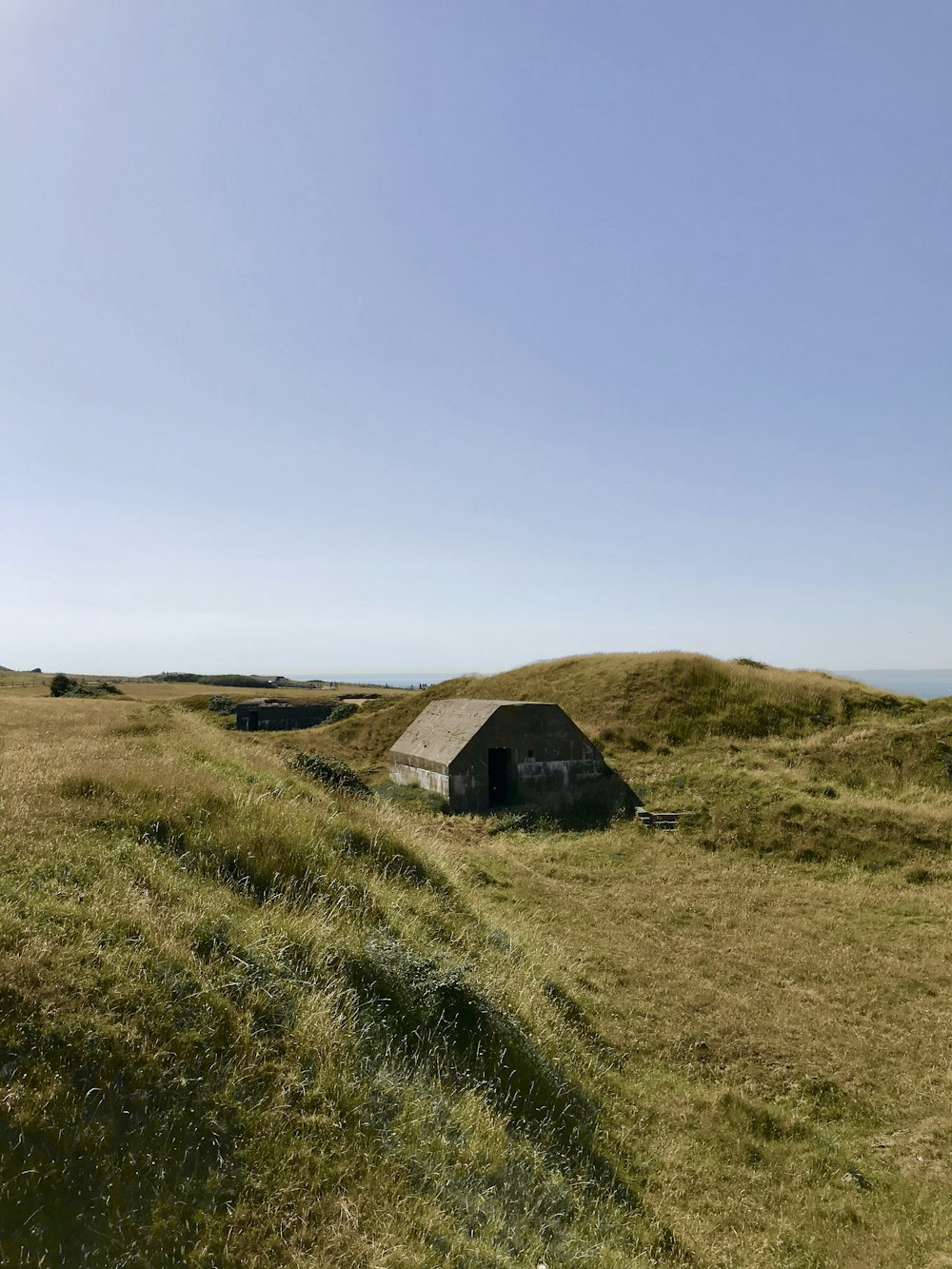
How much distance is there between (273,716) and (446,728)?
29274mm

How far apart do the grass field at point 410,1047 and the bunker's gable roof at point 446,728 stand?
9050mm

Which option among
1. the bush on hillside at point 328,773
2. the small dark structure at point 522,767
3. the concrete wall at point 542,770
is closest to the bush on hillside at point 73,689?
the small dark structure at point 522,767

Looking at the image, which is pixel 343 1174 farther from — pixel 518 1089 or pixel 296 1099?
pixel 518 1089

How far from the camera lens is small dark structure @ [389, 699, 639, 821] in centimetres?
2573

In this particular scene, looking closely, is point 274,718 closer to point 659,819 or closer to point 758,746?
point 758,746

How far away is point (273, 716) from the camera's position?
177 ft

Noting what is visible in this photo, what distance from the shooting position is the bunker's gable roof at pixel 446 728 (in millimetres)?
26562

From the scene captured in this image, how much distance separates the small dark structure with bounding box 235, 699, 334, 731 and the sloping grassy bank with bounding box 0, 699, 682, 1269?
44.5 m

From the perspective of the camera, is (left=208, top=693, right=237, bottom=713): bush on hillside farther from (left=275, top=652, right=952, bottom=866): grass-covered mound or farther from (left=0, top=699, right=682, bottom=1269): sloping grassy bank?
(left=0, top=699, right=682, bottom=1269): sloping grassy bank

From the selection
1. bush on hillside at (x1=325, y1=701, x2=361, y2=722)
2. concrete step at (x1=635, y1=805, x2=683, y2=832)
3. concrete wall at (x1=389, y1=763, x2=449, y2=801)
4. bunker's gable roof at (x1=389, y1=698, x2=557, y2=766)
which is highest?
bunker's gable roof at (x1=389, y1=698, x2=557, y2=766)

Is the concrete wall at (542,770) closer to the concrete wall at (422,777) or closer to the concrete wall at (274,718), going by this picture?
the concrete wall at (422,777)

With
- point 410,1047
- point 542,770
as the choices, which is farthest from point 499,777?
point 410,1047

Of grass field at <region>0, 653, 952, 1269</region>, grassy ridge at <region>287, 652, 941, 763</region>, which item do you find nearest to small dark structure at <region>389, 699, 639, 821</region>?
grassy ridge at <region>287, 652, 941, 763</region>

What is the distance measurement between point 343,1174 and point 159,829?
6056 mm
